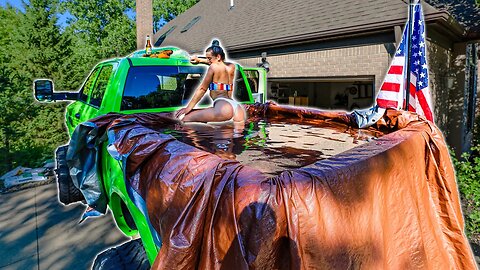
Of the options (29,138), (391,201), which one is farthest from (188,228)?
(29,138)

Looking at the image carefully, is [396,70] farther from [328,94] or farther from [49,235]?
[328,94]

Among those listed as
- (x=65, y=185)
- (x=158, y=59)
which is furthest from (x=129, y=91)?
(x=65, y=185)

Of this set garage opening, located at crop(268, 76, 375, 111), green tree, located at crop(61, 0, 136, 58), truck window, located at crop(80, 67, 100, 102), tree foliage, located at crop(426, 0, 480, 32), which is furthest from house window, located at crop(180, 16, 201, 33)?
truck window, located at crop(80, 67, 100, 102)

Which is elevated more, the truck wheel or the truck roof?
the truck roof

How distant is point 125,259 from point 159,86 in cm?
251

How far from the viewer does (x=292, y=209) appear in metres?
1.35

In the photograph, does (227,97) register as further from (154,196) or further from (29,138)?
(29,138)

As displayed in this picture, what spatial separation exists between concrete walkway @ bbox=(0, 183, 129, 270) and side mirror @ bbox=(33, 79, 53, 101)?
1.80 meters

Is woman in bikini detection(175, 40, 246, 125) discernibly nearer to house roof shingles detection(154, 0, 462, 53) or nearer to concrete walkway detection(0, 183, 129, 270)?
concrete walkway detection(0, 183, 129, 270)

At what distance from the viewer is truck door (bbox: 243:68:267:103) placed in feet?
22.2

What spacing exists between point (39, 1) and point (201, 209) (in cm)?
1399

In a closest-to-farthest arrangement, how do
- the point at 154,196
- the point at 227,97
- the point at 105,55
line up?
the point at 154,196
the point at 227,97
the point at 105,55

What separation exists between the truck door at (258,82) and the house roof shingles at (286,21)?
92.7 inches

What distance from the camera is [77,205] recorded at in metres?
5.54
